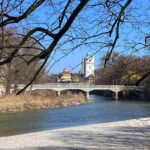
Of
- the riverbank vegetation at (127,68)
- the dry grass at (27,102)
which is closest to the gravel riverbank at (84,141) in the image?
the riverbank vegetation at (127,68)

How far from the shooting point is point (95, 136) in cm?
1864

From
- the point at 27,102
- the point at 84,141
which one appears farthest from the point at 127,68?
the point at 27,102

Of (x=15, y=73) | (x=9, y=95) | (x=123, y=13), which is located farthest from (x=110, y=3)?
(x=9, y=95)

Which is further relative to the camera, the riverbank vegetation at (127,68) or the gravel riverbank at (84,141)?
the gravel riverbank at (84,141)

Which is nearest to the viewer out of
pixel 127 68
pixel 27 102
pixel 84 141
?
pixel 127 68

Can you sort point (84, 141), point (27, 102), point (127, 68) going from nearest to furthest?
point (127, 68), point (84, 141), point (27, 102)

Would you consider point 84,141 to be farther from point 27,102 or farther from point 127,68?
point 27,102

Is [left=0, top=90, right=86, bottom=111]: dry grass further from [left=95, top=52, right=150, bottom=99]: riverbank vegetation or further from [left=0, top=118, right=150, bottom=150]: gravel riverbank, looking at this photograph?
[left=95, top=52, right=150, bottom=99]: riverbank vegetation

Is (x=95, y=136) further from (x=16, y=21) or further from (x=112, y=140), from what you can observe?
(x=16, y=21)

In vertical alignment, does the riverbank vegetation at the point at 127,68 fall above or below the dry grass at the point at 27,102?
above

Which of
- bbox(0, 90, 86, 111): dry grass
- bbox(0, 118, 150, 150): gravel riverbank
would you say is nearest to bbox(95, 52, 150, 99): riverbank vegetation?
bbox(0, 118, 150, 150): gravel riverbank

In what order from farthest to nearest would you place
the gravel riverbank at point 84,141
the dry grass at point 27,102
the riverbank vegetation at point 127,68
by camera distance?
the dry grass at point 27,102 < the gravel riverbank at point 84,141 < the riverbank vegetation at point 127,68

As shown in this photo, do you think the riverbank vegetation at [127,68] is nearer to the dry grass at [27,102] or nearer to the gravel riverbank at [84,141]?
the gravel riverbank at [84,141]

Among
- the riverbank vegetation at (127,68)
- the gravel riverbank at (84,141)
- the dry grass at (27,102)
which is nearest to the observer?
the riverbank vegetation at (127,68)
